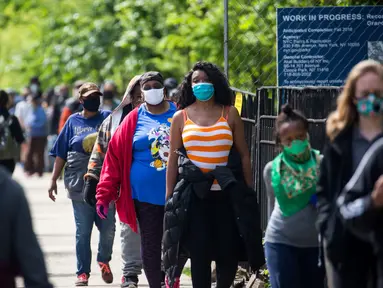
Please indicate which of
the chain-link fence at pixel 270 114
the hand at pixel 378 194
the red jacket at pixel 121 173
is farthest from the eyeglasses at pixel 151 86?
the hand at pixel 378 194

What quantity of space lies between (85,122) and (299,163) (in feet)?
13.6

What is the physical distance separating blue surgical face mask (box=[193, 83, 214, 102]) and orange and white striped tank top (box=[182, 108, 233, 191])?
0.59 ft

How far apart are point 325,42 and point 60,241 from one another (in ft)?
19.1

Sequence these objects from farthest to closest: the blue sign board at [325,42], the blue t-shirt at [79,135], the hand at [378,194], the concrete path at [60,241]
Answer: the concrete path at [60,241] < the blue t-shirt at [79,135] < the blue sign board at [325,42] < the hand at [378,194]

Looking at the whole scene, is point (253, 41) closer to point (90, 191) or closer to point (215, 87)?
point (90, 191)

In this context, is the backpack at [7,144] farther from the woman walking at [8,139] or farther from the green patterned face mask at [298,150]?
the green patterned face mask at [298,150]

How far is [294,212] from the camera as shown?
20.7ft

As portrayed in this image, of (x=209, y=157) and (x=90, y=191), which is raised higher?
(x=209, y=157)

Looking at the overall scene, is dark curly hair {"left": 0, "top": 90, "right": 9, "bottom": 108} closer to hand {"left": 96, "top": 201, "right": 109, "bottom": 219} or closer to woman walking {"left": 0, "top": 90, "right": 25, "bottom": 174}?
woman walking {"left": 0, "top": 90, "right": 25, "bottom": 174}

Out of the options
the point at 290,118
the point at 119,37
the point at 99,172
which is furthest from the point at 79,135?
the point at 119,37

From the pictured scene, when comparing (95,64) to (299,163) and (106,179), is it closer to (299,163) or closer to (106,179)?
(106,179)

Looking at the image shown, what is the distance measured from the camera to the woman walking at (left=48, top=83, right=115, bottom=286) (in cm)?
1008

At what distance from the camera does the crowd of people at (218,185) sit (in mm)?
5371

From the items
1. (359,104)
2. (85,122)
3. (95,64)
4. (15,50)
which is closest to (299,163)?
(359,104)
